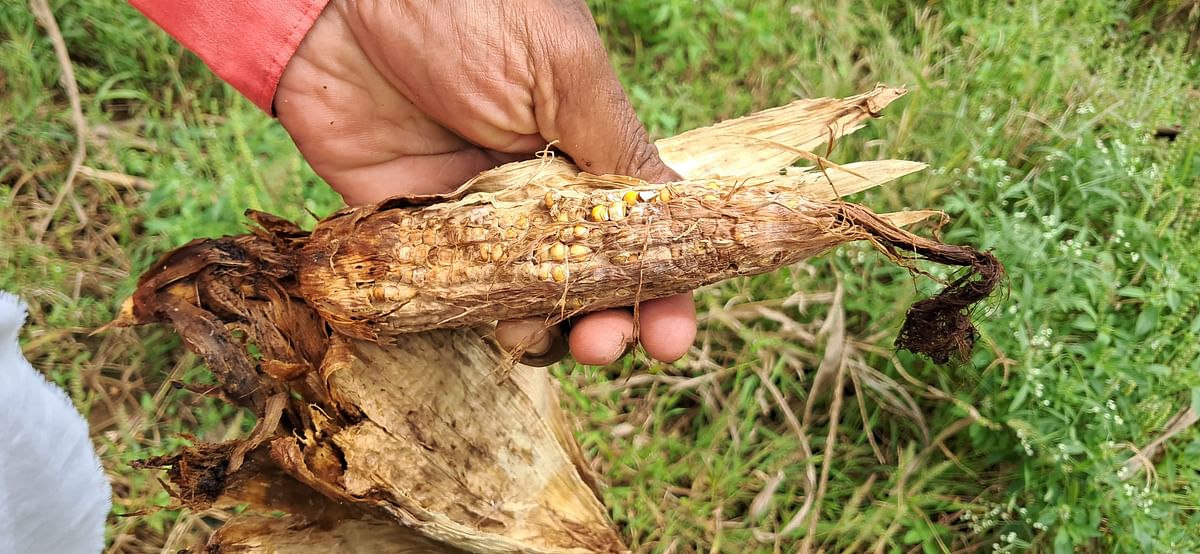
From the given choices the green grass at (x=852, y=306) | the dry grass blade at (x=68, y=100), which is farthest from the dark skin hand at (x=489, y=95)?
the dry grass blade at (x=68, y=100)

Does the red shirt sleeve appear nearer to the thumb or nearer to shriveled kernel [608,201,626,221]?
the thumb

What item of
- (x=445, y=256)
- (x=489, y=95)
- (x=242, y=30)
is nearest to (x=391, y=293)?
(x=445, y=256)

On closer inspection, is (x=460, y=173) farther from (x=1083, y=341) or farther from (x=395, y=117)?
Answer: (x=1083, y=341)

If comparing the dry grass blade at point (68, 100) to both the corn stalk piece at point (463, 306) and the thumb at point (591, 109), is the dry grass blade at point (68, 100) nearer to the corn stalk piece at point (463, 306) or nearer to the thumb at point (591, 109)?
the corn stalk piece at point (463, 306)

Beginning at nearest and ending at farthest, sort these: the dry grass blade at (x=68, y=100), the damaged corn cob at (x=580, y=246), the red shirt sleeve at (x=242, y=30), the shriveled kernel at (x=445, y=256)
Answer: the damaged corn cob at (x=580, y=246)
the shriveled kernel at (x=445, y=256)
the red shirt sleeve at (x=242, y=30)
the dry grass blade at (x=68, y=100)

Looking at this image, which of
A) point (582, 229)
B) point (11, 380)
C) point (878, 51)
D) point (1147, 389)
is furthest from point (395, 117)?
point (1147, 389)

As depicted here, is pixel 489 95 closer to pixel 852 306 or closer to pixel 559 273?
pixel 559 273
